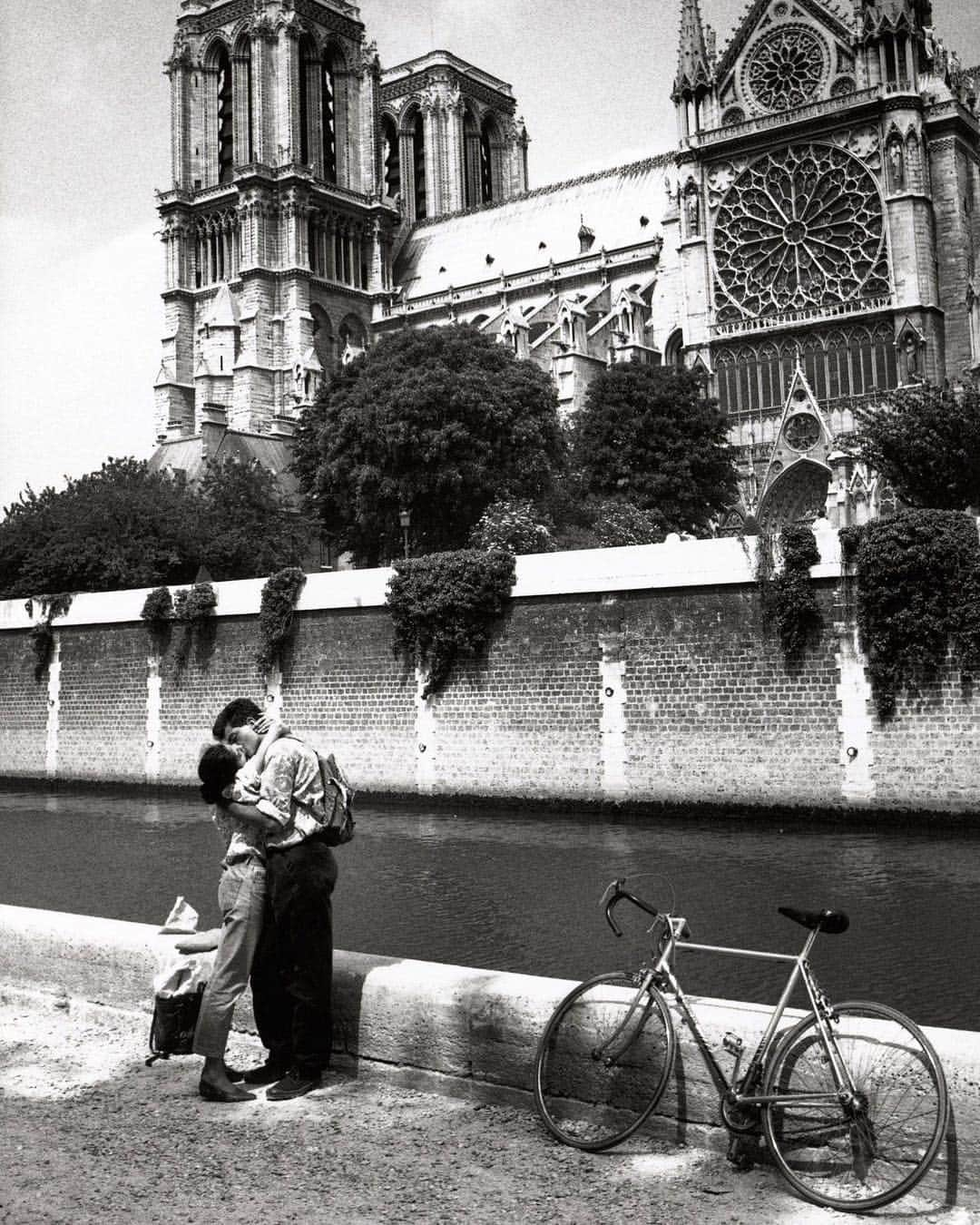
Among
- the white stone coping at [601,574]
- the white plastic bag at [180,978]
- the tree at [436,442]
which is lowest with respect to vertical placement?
the white plastic bag at [180,978]

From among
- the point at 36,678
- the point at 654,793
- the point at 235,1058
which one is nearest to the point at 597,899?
the point at 654,793

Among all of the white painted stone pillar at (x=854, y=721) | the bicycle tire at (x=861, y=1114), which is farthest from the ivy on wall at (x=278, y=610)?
the bicycle tire at (x=861, y=1114)

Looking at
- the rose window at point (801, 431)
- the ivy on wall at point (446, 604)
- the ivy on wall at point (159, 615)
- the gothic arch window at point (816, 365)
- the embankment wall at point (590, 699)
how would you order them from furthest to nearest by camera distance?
the gothic arch window at point (816, 365)
the rose window at point (801, 431)
the ivy on wall at point (159, 615)
the ivy on wall at point (446, 604)
the embankment wall at point (590, 699)

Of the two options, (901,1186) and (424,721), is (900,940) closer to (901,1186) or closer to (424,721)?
(901,1186)

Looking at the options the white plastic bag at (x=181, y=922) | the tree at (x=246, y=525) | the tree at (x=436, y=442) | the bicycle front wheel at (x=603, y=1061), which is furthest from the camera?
the tree at (x=436, y=442)

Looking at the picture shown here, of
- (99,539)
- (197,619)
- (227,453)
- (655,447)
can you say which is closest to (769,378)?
(655,447)

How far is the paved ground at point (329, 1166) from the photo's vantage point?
4879mm

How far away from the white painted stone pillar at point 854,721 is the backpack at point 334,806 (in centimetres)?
1614

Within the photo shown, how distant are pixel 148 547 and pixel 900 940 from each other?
27.3 m

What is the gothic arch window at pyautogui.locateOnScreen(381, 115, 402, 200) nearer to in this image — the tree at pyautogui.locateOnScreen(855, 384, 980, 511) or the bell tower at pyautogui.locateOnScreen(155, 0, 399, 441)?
the bell tower at pyautogui.locateOnScreen(155, 0, 399, 441)

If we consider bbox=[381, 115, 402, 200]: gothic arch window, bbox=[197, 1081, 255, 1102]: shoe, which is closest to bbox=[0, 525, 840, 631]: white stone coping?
bbox=[197, 1081, 255, 1102]: shoe

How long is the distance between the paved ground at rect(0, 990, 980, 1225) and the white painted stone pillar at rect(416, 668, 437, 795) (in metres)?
19.5

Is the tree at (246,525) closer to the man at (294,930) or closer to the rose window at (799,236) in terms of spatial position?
the rose window at (799,236)

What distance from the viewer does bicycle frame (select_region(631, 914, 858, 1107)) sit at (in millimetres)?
4949
